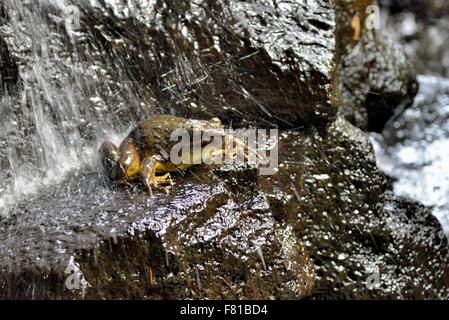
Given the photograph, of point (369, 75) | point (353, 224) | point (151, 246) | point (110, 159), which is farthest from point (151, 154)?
point (369, 75)

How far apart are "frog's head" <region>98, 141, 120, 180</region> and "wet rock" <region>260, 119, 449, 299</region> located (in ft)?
4.49

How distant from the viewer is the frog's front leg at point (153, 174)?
4590mm

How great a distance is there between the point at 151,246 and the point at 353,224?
231cm

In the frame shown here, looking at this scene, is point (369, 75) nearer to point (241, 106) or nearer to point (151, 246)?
point (241, 106)

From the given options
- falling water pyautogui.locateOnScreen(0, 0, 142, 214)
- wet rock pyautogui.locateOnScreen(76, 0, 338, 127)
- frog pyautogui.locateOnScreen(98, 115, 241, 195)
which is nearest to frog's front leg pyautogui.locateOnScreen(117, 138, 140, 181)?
frog pyautogui.locateOnScreen(98, 115, 241, 195)

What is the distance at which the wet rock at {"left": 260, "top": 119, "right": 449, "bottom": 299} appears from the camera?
18.1 feet

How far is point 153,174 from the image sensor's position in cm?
465

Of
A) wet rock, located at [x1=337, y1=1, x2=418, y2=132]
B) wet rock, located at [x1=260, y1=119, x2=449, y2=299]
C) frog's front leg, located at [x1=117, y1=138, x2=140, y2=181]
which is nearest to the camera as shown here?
frog's front leg, located at [x1=117, y1=138, x2=140, y2=181]

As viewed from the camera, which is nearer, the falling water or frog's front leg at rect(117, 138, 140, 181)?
frog's front leg at rect(117, 138, 140, 181)

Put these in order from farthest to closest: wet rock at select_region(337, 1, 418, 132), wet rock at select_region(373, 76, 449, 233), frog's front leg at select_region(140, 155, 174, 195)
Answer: wet rock at select_region(337, 1, 418, 132) < wet rock at select_region(373, 76, 449, 233) < frog's front leg at select_region(140, 155, 174, 195)

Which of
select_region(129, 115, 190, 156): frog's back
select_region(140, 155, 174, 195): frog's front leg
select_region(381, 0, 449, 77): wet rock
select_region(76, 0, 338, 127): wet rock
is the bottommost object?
select_region(140, 155, 174, 195): frog's front leg

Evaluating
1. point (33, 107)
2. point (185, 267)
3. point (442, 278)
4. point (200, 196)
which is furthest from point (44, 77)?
point (442, 278)

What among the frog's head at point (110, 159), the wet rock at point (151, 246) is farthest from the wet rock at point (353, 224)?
the frog's head at point (110, 159)

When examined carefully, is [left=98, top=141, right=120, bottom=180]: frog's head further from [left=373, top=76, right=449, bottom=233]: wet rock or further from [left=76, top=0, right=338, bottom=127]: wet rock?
[left=373, top=76, right=449, bottom=233]: wet rock
